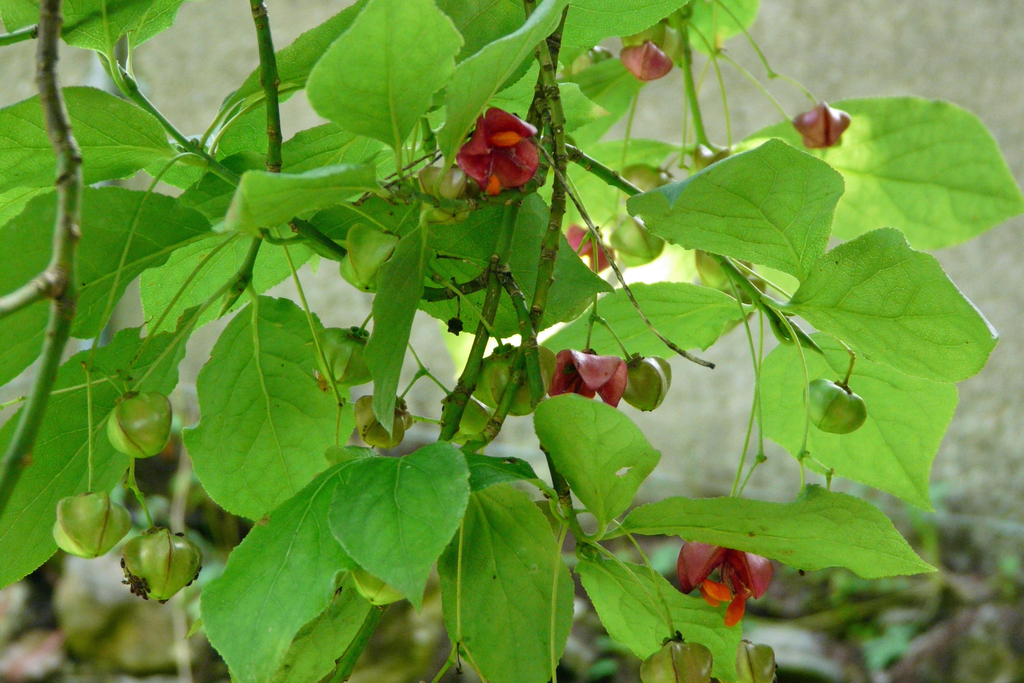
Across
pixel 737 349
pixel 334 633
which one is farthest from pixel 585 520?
pixel 334 633

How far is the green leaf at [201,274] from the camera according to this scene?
0.42 metres

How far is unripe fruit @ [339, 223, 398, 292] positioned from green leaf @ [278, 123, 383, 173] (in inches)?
3.0

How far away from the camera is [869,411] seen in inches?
17.4

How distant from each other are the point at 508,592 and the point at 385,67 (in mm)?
182

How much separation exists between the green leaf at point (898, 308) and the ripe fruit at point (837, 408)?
0.03 meters

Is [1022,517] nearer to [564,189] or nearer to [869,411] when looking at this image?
[869,411]

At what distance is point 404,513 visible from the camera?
0.85 ft

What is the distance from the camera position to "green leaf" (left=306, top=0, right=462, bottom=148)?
0.24 m

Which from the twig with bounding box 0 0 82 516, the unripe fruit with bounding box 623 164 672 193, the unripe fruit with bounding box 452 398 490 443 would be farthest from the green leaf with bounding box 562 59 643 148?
the twig with bounding box 0 0 82 516

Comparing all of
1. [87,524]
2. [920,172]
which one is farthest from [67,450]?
[920,172]

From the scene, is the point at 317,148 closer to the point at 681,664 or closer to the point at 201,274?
the point at 201,274

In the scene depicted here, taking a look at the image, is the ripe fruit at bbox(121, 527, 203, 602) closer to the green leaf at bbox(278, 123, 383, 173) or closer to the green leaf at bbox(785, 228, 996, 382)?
the green leaf at bbox(278, 123, 383, 173)

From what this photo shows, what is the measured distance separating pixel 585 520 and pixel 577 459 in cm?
151

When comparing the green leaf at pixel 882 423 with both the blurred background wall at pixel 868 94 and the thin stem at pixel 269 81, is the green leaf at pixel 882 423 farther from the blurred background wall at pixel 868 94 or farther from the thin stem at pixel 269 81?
the blurred background wall at pixel 868 94
